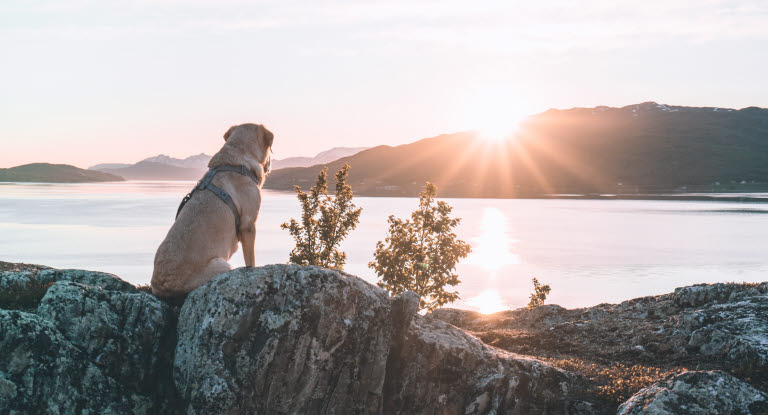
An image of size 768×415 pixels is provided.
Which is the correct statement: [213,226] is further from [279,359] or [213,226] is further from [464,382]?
[464,382]

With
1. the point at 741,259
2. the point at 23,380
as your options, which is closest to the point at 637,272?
the point at 741,259

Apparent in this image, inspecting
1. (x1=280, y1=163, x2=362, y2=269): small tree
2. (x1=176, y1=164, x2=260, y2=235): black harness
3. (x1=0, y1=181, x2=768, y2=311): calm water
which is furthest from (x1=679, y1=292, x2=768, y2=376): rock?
(x1=0, y1=181, x2=768, y2=311): calm water

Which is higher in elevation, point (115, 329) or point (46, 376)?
point (115, 329)

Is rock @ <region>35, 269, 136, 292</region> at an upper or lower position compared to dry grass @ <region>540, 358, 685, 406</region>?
upper

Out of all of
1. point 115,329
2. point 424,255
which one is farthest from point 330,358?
point 424,255

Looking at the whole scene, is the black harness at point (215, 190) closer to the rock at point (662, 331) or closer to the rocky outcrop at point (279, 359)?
the rocky outcrop at point (279, 359)

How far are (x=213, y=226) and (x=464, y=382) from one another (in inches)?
179

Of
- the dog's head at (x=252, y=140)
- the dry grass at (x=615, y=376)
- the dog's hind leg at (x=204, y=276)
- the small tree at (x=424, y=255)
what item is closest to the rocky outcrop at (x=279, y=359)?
the dry grass at (x=615, y=376)

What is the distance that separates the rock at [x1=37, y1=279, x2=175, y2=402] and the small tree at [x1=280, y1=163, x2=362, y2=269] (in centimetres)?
1487

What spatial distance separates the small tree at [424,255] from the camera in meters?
25.2

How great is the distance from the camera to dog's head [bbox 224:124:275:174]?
9.07m

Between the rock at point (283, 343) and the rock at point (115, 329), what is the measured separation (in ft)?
1.14

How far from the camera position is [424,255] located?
83.6 ft

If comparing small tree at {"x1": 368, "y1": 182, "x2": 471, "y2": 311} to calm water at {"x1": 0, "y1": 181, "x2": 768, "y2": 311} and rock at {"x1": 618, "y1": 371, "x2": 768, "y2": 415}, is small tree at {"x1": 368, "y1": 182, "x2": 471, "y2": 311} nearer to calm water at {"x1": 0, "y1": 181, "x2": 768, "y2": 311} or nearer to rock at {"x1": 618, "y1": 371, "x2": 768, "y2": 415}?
rock at {"x1": 618, "y1": 371, "x2": 768, "y2": 415}
